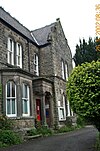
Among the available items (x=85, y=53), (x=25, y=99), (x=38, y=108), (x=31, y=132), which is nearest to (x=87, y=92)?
(x=31, y=132)

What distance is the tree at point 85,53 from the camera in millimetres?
36547

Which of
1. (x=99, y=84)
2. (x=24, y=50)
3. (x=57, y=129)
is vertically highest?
(x=24, y=50)

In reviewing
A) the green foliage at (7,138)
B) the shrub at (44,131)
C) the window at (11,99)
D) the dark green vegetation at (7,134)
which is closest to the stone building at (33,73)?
the window at (11,99)

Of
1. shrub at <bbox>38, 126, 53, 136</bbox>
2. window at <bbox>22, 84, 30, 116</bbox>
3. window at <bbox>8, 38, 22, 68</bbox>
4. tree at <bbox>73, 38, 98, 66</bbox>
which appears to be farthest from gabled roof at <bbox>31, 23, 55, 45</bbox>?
tree at <bbox>73, 38, 98, 66</bbox>

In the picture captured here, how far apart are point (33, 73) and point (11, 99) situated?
5743mm

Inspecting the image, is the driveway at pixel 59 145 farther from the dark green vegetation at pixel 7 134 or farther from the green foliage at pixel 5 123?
the green foliage at pixel 5 123

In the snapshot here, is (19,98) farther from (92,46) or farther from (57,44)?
(92,46)

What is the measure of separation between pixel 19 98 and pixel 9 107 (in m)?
0.89

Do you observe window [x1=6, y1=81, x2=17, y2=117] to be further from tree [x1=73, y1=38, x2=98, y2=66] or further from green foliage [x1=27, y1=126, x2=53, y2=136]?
tree [x1=73, y1=38, x2=98, y2=66]

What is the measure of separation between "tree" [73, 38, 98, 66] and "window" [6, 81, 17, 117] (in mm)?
23618

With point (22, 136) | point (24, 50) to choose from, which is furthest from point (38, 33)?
point (22, 136)

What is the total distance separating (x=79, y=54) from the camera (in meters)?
37.8

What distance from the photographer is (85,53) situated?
3778cm

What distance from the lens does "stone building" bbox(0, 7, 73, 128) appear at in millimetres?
14391
